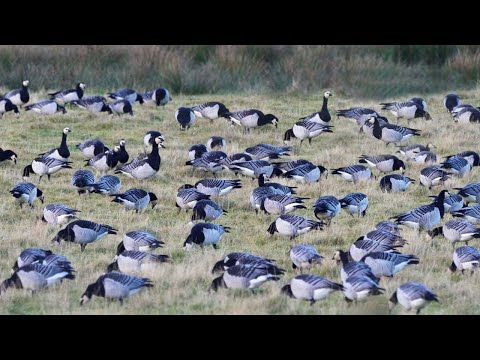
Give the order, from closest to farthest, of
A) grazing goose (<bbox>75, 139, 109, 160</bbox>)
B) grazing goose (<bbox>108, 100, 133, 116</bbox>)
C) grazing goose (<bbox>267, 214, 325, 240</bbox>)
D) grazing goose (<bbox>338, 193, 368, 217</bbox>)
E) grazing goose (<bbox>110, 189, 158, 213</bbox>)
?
1. grazing goose (<bbox>267, 214, 325, 240</bbox>)
2. grazing goose (<bbox>338, 193, 368, 217</bbox>)
3. grazing goose (<bbox>110, 189, 158, 213</bbox>)
4. grazing goose (<bbox>75, 139, 109, 160</bbox>)
5. grazing goose (<bbox>108, 100, 133, 116</bbox>)

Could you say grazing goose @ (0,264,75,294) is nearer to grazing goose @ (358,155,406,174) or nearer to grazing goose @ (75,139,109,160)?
grazing goose @ (75,139,109,160)

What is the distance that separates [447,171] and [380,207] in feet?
6.91

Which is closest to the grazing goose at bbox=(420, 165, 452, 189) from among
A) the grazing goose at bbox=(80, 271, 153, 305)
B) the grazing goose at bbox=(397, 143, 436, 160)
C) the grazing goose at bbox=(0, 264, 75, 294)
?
the grazing goose at bbox=(397, 143, 436, 160)

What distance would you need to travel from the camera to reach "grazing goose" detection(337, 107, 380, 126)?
19312 millimetres

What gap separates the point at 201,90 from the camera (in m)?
23.5

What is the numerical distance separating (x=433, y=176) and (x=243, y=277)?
19.8 ft

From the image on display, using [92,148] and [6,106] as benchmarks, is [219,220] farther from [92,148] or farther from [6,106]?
[6,106]

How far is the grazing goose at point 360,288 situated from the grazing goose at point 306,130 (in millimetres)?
8461

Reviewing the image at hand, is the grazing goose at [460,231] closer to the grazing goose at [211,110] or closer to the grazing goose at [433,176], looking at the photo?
the grazing goose at [433,176]

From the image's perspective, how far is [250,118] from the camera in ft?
62.4

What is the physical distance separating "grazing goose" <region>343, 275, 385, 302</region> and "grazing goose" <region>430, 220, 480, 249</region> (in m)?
2.54

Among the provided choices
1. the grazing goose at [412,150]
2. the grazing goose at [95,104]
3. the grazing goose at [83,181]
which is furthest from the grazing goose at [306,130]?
the grazing goose at [83,181]

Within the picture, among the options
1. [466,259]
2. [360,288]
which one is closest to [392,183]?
[466,259]

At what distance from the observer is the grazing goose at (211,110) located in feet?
64.1
